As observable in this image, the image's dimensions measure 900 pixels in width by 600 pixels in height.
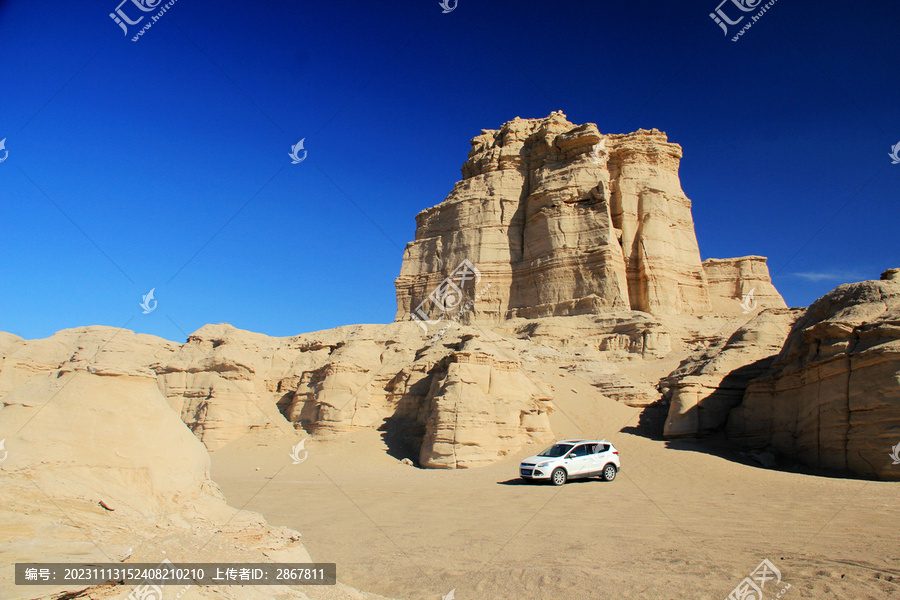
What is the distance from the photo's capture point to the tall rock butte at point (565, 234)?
5247 centimetres

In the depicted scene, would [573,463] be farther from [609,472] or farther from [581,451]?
[609,472]

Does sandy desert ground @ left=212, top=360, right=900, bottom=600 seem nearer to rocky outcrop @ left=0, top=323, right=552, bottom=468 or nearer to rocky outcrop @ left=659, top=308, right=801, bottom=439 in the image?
rocky outcrop @ left=659, top=308, right=801, bottom=439

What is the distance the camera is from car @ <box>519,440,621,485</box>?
47.7 ft

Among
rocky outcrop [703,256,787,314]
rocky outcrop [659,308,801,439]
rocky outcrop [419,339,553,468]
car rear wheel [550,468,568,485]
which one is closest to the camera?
car rear wheel [550,468,568,485]

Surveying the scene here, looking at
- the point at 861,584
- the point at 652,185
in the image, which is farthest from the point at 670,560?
the point at 652,185

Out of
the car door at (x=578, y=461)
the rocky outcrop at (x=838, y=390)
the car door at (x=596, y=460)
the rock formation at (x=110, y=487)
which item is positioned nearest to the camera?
the rock formation at (x=110, y=487)

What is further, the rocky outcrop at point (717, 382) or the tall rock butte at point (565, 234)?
the tall rock butte at point (565, 234)

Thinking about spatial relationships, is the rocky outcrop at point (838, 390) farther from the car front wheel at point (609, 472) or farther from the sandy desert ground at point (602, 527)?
the car front wheel at point (609, 472)

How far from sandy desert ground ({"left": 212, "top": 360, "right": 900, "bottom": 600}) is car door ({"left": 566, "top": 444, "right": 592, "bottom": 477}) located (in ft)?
1.35

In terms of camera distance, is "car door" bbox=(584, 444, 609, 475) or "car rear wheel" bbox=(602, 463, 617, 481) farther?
"car rear wheel" bbox=(602, 463, 617, 481)

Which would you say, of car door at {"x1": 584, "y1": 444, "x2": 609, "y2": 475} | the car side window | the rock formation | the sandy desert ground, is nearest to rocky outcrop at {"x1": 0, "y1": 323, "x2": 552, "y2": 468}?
the sandy desert ground

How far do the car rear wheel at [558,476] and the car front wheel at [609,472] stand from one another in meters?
1.41

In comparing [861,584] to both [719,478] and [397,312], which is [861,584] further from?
[397,312]

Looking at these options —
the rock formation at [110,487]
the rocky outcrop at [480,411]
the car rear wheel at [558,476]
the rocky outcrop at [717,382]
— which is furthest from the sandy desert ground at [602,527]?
the rock formation at [110,487]
